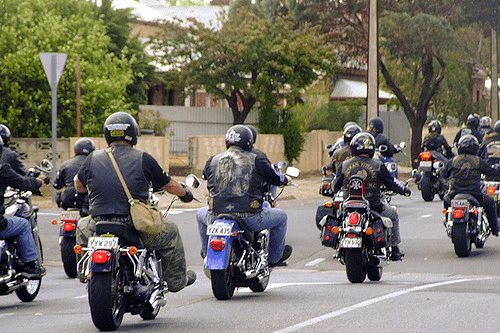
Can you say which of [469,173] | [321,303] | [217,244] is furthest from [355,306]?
[469,173]

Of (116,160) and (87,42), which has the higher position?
(87,42)

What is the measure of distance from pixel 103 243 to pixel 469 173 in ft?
25.8

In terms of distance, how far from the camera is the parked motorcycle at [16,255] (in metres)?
8.99

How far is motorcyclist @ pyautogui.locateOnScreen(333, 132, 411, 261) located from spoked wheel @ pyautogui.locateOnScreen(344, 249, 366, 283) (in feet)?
2.04

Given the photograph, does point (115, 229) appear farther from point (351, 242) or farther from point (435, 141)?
point (435, 141)

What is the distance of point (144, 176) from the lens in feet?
24.1

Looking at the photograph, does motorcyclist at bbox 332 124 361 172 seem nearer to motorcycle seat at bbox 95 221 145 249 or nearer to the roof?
motorcycle seat at bbox 95 221 145 249

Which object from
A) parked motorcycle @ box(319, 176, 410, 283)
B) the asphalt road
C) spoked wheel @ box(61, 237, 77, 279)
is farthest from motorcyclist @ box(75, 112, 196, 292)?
spoked wheel @ box(61, 237, 77, 279)

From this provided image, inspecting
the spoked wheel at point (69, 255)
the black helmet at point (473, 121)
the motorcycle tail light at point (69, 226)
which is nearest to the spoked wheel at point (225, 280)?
the motorcycle tail light at point (69, 226)

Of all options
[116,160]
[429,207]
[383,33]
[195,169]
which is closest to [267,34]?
[383,33]

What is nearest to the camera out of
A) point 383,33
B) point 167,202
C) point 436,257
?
point 436,257

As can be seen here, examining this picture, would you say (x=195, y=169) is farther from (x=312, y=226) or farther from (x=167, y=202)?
(x=312, y=226)

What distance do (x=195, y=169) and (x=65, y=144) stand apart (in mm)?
7539

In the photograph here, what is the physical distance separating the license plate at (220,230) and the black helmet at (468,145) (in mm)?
5937
